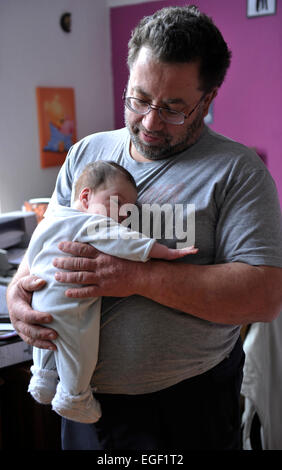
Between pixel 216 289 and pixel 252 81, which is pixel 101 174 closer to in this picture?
pixel 216 289

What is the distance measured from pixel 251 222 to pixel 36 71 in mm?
2479

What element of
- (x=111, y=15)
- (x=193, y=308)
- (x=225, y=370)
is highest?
(x=111, y=15)

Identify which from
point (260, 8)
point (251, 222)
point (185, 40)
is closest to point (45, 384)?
point (251, 222)

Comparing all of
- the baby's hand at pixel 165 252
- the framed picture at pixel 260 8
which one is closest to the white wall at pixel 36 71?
the framed picture at pixel 260 8

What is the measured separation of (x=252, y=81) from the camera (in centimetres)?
318

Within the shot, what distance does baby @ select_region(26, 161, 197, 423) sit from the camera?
1.08 meters

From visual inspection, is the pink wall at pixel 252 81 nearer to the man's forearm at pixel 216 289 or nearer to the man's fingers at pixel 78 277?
the man's forearm at pixel 216 289

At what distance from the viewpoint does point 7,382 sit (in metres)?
1.90

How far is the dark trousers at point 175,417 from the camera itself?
118 centimetres

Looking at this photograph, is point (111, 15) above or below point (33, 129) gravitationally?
above

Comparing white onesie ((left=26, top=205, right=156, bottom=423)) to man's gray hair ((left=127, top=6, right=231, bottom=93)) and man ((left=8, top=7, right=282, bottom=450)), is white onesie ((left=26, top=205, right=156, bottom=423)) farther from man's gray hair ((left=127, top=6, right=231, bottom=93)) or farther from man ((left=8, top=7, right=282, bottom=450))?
man's gray hair ((left=127, top=6, right=231, bottom=93))

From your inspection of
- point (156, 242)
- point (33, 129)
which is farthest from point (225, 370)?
point (33, 129)

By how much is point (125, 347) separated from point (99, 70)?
296 centimetres

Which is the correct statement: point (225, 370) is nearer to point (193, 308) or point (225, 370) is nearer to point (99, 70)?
point (193, 308)
